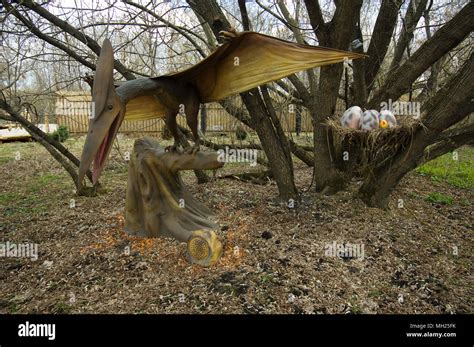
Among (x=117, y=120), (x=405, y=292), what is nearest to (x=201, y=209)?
(x=117, y=120)

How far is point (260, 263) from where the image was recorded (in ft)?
8.30

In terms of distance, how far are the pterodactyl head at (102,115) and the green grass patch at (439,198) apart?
3.78 m

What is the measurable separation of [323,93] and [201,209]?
63.9 inches

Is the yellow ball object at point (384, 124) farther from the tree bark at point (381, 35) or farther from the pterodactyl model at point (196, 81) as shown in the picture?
the tree bark at point (381, 35)

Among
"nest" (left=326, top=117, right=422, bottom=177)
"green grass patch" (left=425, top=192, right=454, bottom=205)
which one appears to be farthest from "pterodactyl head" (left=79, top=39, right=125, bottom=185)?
"green grass patch" (left=425, top=192, right=454, bottom=205)

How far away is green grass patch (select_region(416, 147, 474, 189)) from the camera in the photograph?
5047mm

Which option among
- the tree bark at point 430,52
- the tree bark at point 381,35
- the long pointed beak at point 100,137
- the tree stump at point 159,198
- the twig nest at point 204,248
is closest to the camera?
the long pointed beak at point 100,137

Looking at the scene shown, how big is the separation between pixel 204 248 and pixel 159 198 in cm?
67

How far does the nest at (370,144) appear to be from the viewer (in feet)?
8.36

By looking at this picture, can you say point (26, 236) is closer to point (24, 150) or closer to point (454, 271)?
point (454, 271)

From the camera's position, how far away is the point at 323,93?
3207mm

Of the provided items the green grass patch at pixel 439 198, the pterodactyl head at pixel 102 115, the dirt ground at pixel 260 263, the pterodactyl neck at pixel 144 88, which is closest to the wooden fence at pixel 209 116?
the pterodactyl neck at pixel 144 88

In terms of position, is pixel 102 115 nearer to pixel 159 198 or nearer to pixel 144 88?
pixel 144 88

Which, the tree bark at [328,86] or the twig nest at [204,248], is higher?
the tree bark at [328,86]
